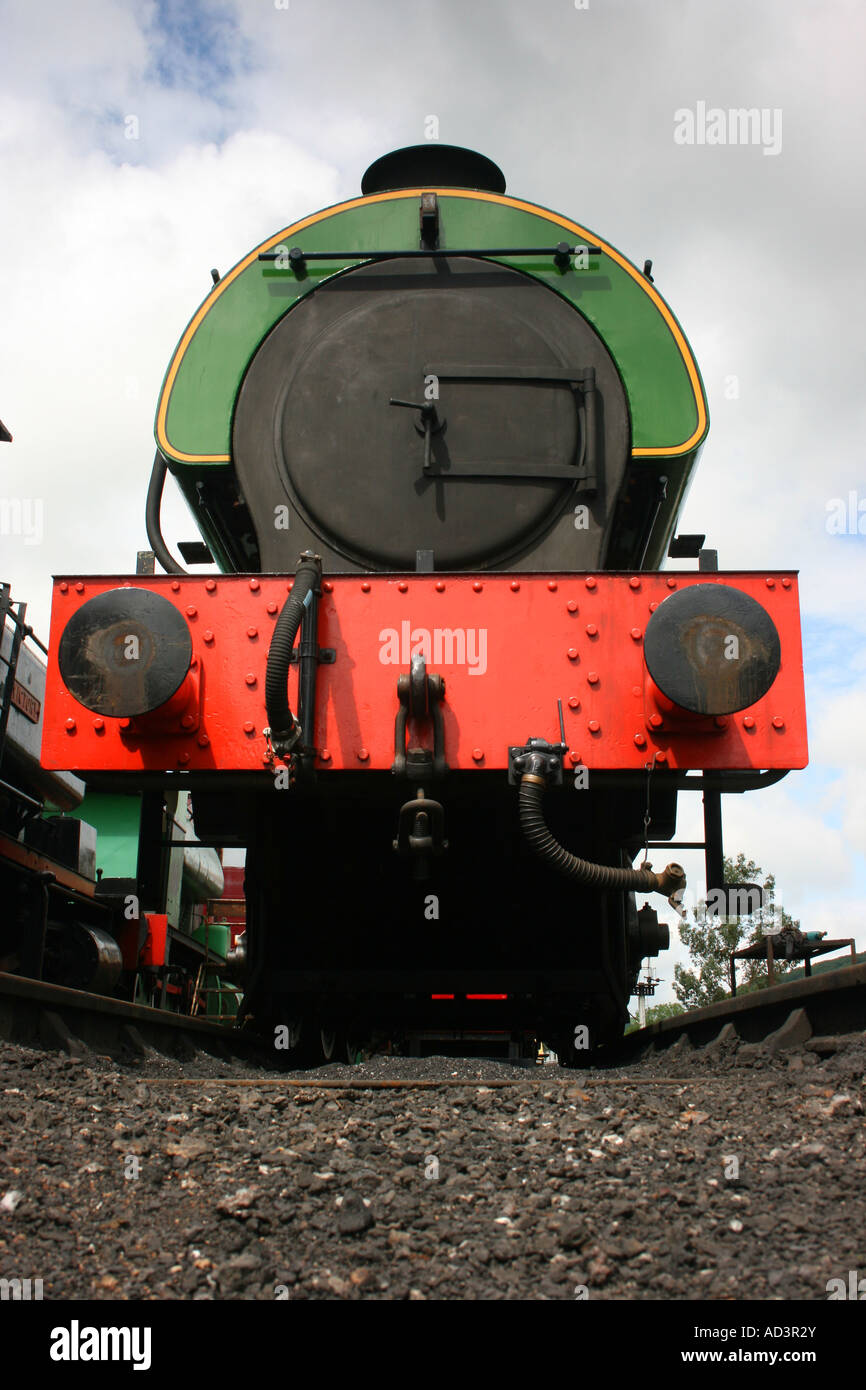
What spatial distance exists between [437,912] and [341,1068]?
67 cm

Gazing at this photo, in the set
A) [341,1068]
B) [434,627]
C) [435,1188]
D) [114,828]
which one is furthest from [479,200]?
[114,828]

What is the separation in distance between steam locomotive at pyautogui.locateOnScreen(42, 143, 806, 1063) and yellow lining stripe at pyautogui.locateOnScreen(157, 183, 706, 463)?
0.04 ft

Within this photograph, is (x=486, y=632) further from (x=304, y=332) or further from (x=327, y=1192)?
(x=327, y=1192)

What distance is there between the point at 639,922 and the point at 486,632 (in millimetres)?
Answer: 1596

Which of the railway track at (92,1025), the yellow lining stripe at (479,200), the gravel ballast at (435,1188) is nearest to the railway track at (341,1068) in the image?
the railway track at (92,1025)

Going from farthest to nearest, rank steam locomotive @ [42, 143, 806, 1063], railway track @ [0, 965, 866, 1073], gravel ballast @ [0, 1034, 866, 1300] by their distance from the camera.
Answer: steam locomotive @ [42, 143, 806, 1063] < railway track @ [0, 965, 866, 1073] < gravel ballast @ [0, 1034, 866, 1300]

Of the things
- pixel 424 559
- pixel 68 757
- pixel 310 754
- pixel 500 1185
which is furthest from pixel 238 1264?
pixel 424 559

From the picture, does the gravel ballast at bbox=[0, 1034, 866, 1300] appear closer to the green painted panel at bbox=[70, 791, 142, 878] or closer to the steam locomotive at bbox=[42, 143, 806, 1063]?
the steam locomotive at bbox=[42, 143, 806, 1063]

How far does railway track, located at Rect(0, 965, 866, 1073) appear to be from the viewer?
9.02 ft

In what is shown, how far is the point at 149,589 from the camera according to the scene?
348cm

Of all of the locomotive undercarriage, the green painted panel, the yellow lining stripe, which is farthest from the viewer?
the green painted panel

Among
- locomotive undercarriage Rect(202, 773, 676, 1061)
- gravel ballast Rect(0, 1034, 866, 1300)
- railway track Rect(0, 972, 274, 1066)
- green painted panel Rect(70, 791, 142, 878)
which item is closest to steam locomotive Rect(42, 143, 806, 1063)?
locomotive undercarriage Rect(202, 773, 676, 1061)

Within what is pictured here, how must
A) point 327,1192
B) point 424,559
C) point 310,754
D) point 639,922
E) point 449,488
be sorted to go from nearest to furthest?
point 327,1192 → point 310,754 → point 424,559 → point 449,488 → point 639,922

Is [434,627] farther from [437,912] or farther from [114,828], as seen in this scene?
[114,828]
